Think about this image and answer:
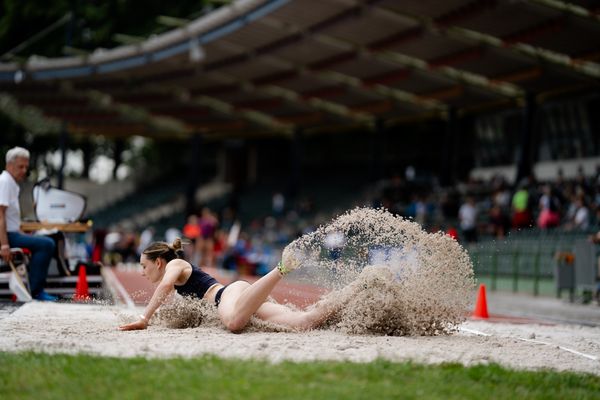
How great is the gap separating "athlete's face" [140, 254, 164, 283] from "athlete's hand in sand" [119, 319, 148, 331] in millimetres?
722

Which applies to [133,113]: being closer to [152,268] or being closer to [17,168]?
[17,168]

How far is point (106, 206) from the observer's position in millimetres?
65188

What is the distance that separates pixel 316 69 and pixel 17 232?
93.6 feet

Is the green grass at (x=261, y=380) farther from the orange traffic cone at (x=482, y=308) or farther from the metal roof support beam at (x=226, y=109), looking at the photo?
the metal roof support beam at (x=226, y=109)

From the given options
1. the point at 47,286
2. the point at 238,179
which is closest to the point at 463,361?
the point at 47,286

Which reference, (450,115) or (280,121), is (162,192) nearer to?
(280,121)

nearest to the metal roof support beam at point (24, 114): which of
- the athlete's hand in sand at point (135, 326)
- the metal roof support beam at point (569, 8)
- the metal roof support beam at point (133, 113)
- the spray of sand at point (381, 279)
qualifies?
the metal roof support beam at point (133, 113)

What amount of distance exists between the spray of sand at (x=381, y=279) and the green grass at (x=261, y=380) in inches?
84.0

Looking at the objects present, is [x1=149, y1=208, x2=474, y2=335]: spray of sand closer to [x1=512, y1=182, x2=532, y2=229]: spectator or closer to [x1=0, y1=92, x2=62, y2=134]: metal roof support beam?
[x1=512, y1=182, x2=532, y2=229]: spectator

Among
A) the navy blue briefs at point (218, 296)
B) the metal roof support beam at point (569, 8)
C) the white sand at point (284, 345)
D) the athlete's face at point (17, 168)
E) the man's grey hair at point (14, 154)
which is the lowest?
the white sand at point (284, 345)

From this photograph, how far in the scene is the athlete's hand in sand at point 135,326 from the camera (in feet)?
29.1

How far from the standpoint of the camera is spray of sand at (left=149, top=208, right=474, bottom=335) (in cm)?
904

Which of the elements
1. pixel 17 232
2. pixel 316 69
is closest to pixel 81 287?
pixel 17 232

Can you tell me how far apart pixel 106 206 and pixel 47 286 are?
169ft
